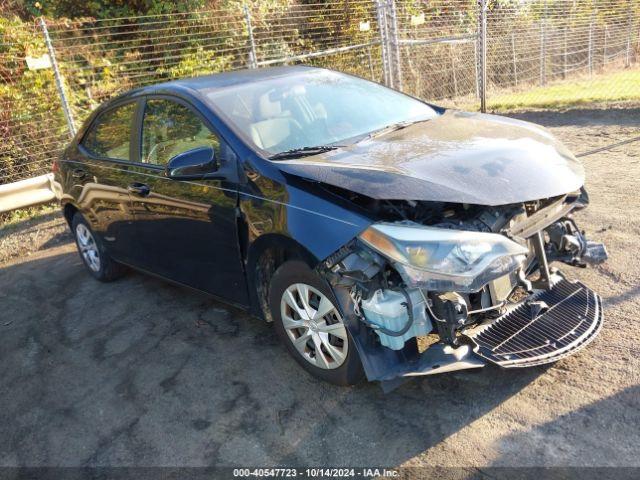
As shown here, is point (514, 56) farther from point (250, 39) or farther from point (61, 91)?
point (61, 91)

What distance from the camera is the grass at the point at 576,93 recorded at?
36.7 feet

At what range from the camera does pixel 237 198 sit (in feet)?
11.5

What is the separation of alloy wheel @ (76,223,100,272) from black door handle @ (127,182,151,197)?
1316 millimetres

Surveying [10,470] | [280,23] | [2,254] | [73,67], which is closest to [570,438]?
[10,470]

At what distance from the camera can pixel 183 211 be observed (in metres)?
3.94

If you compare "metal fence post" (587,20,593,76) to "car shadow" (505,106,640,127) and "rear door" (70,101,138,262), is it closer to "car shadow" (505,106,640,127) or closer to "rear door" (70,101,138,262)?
"car shadow" (505,106,640,127)

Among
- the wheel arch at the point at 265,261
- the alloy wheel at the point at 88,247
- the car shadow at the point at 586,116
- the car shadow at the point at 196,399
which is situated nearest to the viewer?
the car shadow at the point at 196,399

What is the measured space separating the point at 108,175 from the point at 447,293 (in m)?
3.17

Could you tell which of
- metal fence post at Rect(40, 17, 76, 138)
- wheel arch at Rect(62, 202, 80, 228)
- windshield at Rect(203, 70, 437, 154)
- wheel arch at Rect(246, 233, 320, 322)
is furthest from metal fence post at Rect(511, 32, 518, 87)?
wheel arch at Rect(246, 233, 320, 322)

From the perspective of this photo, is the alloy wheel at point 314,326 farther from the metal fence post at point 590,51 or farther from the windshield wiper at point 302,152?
the metal fence post at point 590,51

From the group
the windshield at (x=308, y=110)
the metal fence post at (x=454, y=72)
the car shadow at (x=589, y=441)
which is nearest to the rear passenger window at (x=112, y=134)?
the windshield at (x=308, y=110)

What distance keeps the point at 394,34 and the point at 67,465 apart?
10722 millimetres

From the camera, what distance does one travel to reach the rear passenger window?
15.2 feet

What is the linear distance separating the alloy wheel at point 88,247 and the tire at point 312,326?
Answer: 9.11ft
